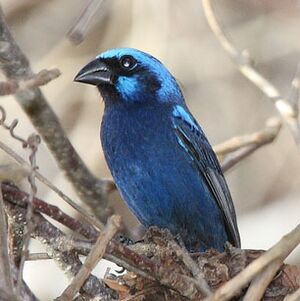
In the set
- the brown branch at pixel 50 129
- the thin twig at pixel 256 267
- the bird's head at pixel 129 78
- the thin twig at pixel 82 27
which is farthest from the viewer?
the bird's head at pixel 129 78

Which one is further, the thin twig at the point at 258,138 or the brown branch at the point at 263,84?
Result: the thin twig at the point at 258,138

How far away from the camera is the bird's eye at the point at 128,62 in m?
5.57

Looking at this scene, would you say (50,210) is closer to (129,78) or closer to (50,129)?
(50,129)

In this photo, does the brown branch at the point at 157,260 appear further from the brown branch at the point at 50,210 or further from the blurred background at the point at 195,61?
the blurred background at the point at 195,61

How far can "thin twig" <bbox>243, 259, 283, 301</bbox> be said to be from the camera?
2.90m

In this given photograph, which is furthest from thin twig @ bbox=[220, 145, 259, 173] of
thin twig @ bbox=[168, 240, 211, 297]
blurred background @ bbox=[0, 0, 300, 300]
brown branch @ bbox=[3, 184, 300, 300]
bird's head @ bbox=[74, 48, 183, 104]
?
blurred background @ bbox=[0, 0, 300, 300]

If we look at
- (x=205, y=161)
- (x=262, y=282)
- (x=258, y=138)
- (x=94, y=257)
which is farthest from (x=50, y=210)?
(x=205, y=161)

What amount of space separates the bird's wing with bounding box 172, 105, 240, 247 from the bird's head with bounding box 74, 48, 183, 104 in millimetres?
190

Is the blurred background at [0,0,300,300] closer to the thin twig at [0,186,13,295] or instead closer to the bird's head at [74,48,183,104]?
the bird's head at [74,48,183,104]

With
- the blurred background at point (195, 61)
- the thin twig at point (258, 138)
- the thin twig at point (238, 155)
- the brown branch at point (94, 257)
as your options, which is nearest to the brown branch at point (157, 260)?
the brown branch at point (94, 257)

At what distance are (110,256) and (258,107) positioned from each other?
4966 mm

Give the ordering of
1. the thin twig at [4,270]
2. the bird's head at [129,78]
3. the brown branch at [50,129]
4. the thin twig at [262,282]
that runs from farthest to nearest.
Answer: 1. the bird's head at [129,78]
2. the brown branch at [50,129]
3. the thin twig at [262,282]
4. the thin twig at [4,270]

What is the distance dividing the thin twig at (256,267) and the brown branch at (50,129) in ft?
5.88

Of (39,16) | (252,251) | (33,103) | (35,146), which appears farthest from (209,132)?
(35,146)
